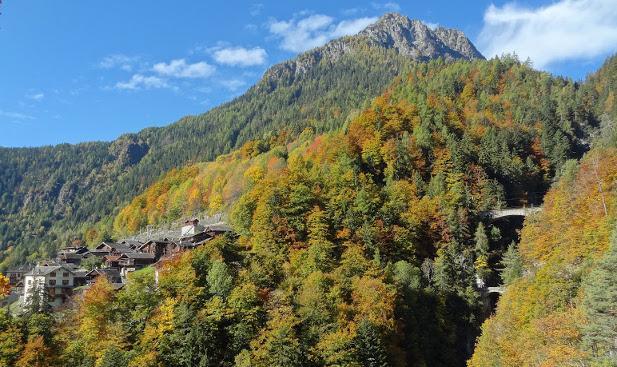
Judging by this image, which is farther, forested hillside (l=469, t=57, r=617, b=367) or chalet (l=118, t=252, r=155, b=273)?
chalet (l=118, t=252, r=155, b=273)

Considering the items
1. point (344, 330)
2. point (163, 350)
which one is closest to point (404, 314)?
point (344, 330)

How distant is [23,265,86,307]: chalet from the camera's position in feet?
249

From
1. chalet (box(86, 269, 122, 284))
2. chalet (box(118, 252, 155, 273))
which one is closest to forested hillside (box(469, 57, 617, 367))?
chalet (box(118, 252, 155, 273))

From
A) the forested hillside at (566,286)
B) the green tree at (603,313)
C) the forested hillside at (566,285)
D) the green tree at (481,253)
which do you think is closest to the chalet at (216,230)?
the green tree at (481,253)

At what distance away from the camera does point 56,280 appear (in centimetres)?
7819

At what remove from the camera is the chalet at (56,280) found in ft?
249

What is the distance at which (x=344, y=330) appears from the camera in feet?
178

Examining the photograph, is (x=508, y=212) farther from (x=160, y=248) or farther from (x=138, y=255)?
(x=138, y=255)

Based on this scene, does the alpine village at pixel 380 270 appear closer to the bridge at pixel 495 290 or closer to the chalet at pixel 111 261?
the bridge at pixel 495 290

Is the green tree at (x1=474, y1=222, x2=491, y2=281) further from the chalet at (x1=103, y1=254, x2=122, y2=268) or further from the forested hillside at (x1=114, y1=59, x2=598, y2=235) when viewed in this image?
the chalet at (x1=103, y1=254, x2=122, y2=268)

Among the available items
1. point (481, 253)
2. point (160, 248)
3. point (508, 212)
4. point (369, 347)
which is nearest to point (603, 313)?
point (369, 347)

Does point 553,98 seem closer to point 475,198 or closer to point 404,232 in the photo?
point 475,198

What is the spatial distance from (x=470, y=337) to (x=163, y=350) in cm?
4164

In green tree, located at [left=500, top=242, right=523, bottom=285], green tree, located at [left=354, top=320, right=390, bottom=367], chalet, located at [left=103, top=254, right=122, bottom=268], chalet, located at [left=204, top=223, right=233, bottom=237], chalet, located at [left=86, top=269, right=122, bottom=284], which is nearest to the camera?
green tree, located at [left=354, top=320, right=390, bottom=367]
